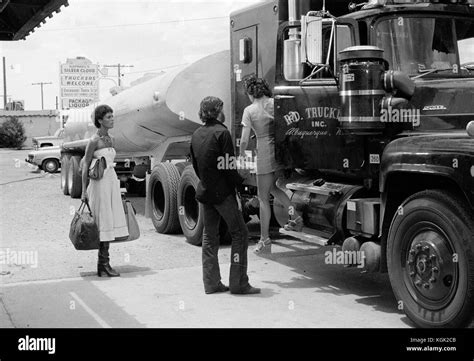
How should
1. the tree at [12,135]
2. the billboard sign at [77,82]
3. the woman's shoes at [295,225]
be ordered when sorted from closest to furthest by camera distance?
1. the woman's shoes at [295,225]
2. the billboard sign at [77,82]
3. the tree at [12,135]

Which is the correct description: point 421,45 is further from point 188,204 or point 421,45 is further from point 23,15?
point 188,204

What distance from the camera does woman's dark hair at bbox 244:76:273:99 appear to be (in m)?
7.20

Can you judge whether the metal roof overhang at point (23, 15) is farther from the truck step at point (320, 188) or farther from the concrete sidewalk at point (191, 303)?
the truck step at point (320, 188)

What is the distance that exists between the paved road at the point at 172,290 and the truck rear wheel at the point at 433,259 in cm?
37

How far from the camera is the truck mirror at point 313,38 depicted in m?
5.84

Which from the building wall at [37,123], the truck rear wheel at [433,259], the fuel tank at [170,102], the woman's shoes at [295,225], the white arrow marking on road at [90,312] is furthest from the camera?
the building wall at [37,123]

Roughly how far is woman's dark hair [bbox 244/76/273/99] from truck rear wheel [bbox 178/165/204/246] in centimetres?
247

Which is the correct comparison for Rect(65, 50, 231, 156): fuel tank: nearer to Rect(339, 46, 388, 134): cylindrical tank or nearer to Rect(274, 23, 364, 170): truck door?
Rect(274, 23, 364, 170): truck door

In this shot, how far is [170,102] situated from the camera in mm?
9648

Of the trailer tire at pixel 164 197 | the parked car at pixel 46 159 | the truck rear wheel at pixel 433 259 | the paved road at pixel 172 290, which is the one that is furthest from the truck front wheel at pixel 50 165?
the truck rear wheel at pixel 433 259

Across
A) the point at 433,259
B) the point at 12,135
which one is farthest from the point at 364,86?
the point at 12,135

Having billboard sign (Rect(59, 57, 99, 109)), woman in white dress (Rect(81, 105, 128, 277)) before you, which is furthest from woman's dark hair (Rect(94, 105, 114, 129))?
billboard sign (Rect(59, 57, 99, 109))

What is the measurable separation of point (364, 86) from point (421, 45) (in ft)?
2.82

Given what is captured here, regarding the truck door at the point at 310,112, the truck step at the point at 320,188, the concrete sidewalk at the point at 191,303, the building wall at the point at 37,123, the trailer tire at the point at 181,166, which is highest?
the building wall at the point at 37,123
